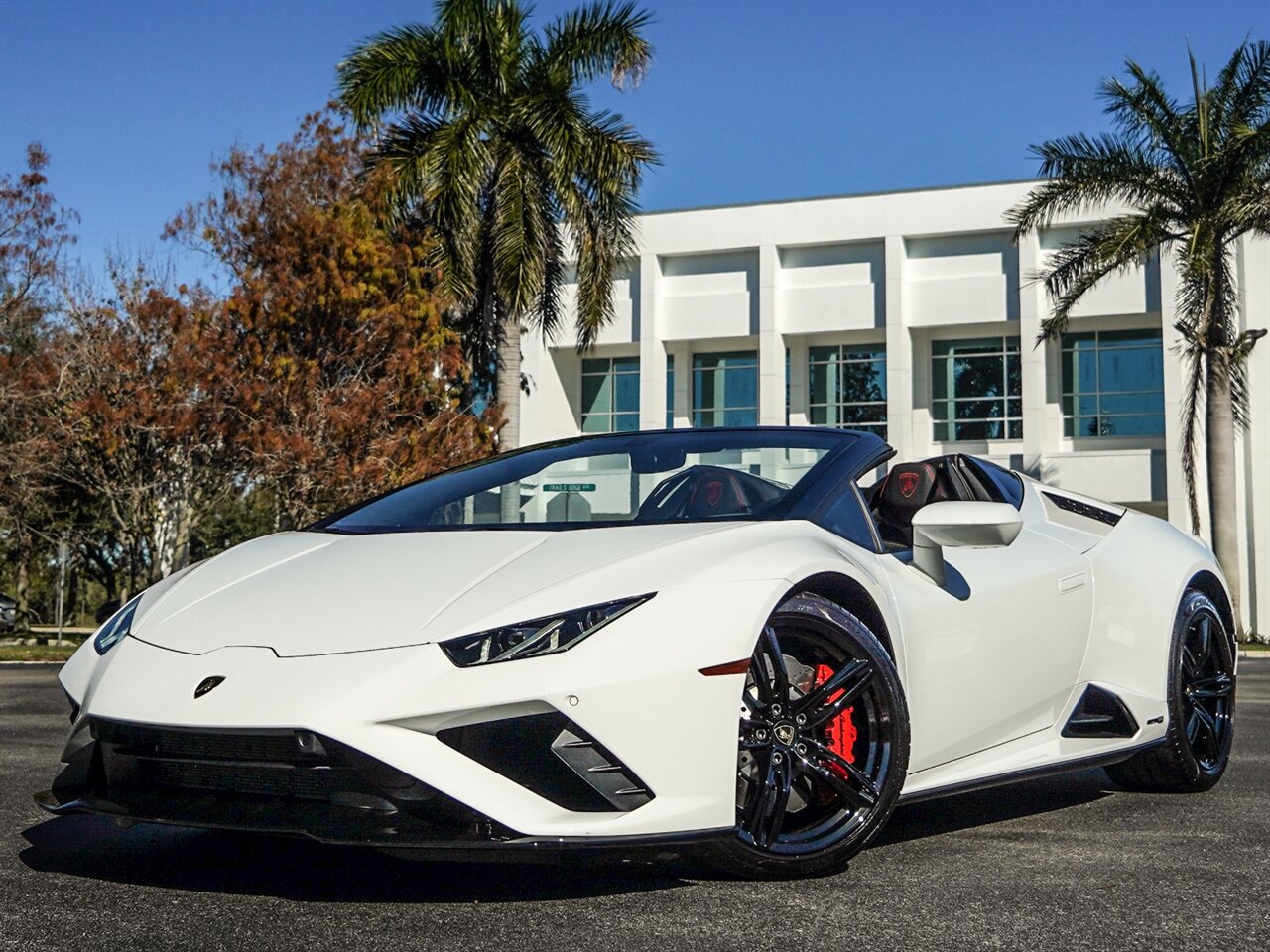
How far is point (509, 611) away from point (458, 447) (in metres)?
19.8

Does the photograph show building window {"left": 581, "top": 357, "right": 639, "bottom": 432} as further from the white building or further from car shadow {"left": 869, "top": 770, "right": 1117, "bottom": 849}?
car shadow {"left": 869, "top": 770, "right": 1117, "bottom": 849}

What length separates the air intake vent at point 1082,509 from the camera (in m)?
5.47

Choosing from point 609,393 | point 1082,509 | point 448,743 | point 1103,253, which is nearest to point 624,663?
point 448,743

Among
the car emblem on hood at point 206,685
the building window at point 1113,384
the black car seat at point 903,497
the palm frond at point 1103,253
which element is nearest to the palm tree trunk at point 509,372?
the palm frond at point 1103,253

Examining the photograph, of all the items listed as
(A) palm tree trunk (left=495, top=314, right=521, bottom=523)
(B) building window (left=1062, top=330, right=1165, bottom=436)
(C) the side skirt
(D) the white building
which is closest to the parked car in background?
(A) palm tree trunk (left=495, top=314, right=521, bottom=523)

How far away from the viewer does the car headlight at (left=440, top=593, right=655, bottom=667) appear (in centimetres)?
330

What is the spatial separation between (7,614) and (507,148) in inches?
623

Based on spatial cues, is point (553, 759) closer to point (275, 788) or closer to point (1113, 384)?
point (275, 788)

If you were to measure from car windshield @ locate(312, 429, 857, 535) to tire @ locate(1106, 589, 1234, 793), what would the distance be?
1723 mm

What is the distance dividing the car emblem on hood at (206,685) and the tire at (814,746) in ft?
3.96

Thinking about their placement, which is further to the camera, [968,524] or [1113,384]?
[1113,384]

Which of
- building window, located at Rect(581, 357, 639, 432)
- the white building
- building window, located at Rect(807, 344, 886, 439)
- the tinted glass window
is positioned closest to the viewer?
the tinted glass window

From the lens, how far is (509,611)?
338cm

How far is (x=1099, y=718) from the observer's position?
16.4ft
